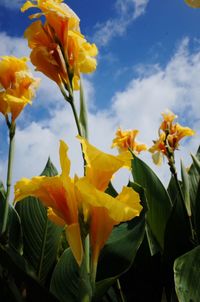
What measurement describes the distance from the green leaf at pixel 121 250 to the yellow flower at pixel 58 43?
1.08ft

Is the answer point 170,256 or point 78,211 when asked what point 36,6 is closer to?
point 78,211

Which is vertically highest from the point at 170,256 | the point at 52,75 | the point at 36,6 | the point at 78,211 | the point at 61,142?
the point at 36,6

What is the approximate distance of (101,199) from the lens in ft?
1.58

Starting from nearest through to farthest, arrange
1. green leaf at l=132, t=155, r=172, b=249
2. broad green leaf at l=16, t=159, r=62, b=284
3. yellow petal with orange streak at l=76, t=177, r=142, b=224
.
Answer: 1. yellow petal with orange streak at l=76, t=177, r=142, b=224
2. broad green leaf at l=16, t=159, r=62, b=284
3. green leaf at l=132, t=155, r=172, b=249

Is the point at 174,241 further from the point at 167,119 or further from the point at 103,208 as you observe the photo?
the point at 167,119

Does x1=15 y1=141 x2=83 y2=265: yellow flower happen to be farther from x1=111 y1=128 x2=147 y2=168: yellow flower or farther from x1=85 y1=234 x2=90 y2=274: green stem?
x1=111 y1=128 x2=147 y2=168: yellow flower

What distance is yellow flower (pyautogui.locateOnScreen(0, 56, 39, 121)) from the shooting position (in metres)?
1.01

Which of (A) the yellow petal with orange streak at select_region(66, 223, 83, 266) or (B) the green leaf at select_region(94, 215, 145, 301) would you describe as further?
(B) the green leaf at select_region(94, 215, 145, 301)

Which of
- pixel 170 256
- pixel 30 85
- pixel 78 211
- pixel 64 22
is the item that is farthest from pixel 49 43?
pixel 170 256

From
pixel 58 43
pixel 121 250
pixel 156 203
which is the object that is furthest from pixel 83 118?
pixel 156 203

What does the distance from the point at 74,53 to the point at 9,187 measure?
1.24ft

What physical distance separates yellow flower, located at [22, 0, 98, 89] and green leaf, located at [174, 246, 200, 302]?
42 centimetres

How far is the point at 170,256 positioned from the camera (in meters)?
0.80

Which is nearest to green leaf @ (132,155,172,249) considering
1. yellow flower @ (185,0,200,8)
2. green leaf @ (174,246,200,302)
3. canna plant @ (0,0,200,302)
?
canna plant @ (0,0,200,302)
